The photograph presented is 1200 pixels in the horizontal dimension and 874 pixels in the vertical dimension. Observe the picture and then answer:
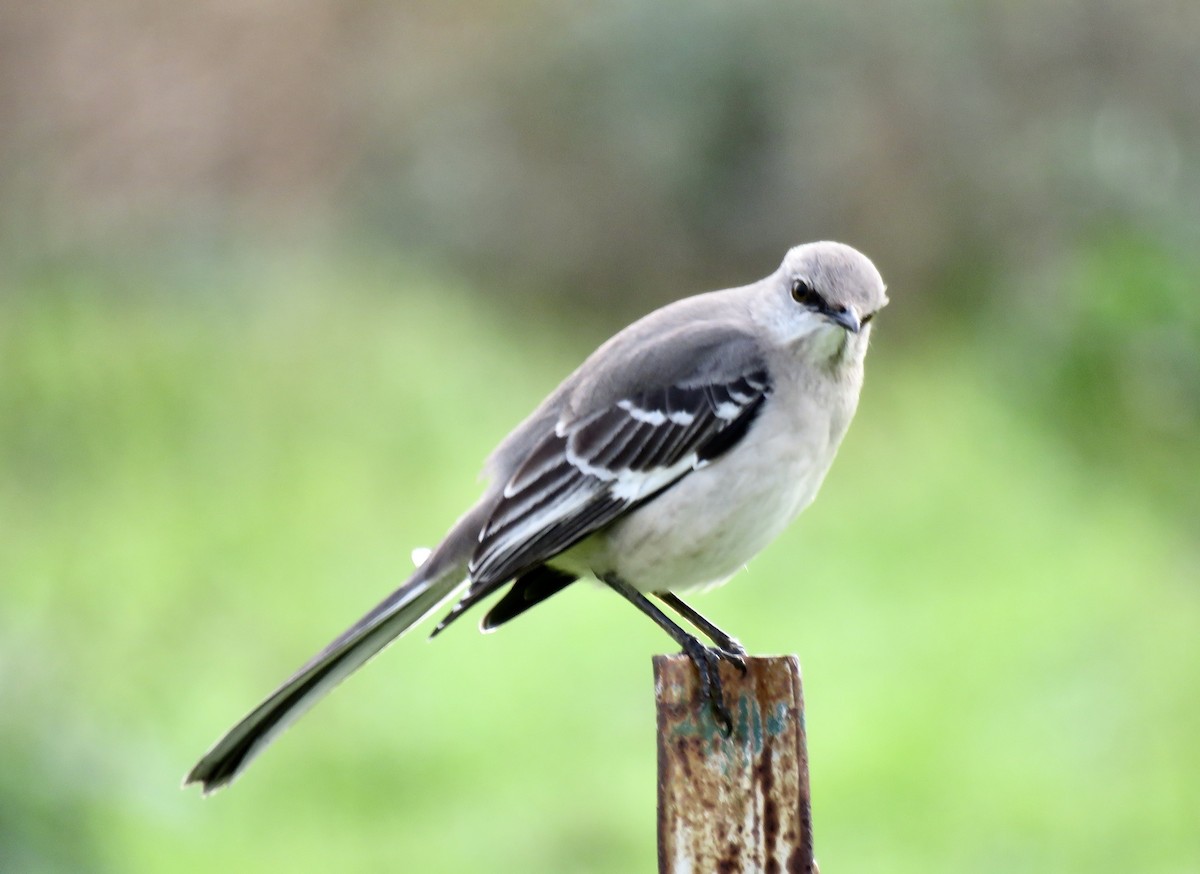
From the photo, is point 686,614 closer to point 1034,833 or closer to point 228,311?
point 1034,833

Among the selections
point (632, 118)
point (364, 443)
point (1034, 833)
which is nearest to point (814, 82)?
point (632, 118)

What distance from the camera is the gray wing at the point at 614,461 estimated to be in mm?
3967

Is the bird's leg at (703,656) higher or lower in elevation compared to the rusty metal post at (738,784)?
higher

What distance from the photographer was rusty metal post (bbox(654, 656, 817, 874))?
9.70ft

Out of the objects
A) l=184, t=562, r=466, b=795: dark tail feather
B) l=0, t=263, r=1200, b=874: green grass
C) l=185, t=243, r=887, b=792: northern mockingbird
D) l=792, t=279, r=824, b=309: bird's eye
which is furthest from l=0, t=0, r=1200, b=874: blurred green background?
l=792, t=279, r=824, b=309: bird's eye

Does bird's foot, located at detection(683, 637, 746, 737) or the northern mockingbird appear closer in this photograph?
bird's foot, located at detection(683, 637, 746, 737)

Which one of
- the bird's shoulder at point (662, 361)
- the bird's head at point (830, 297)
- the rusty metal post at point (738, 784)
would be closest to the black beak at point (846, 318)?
the bird's head at point (830, 297)

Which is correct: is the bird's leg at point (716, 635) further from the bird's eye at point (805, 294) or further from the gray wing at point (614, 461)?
the bird's eye at point (805, 294)

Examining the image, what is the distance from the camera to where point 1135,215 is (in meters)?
10.1

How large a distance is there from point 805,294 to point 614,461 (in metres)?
Answer: 0.64

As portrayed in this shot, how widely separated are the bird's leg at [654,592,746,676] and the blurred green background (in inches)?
78.2

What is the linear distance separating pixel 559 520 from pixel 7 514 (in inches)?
178

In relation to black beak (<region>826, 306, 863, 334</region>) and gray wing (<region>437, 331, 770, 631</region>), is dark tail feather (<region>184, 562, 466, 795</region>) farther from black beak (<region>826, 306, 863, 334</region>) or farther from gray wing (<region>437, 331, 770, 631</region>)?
black beak (<region>826, 306, 863, 334</region>)

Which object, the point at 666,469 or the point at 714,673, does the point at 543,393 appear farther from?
the point at 714,673
